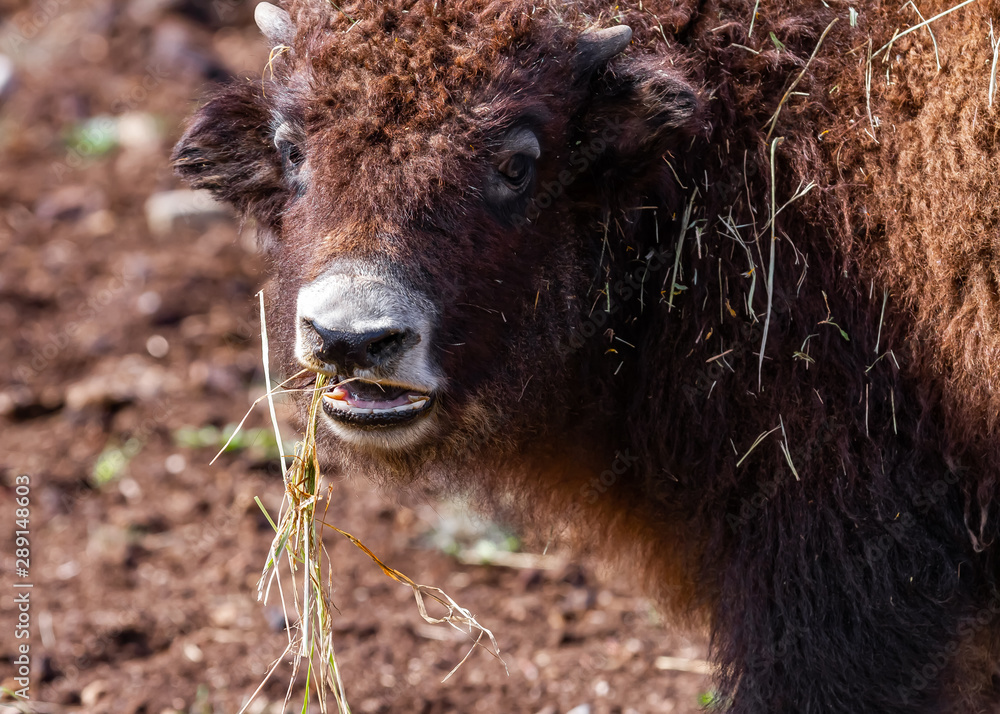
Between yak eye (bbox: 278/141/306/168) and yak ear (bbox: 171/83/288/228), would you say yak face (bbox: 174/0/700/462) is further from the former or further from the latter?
Result: yak ear (bbox: 171/83/288/228)

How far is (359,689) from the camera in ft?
16.9

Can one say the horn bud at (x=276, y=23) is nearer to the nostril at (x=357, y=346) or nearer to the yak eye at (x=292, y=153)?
the yak eye at (x=292, y=153)

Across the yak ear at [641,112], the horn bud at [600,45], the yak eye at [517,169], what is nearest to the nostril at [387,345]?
the yak eye at [517,169]

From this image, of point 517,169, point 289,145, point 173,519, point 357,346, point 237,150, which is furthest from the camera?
point 173,519

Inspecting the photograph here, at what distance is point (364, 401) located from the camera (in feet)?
11.7

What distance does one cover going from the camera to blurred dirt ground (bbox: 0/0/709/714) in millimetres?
5230

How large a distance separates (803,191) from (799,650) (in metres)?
1.69

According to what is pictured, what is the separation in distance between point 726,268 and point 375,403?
1.42m

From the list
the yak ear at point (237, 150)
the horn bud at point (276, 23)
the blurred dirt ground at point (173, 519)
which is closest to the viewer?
the horn bud at point (276, 23)

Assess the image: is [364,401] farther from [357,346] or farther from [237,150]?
[237,150]

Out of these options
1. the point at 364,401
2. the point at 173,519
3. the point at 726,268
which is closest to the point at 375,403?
the point at 364,401

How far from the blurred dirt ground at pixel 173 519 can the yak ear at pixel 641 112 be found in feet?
5.77

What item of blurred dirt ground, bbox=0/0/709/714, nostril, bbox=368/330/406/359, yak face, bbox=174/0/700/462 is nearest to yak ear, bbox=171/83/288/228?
yak face, bbox=174/0/700/462

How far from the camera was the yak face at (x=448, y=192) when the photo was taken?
11.2 ft
